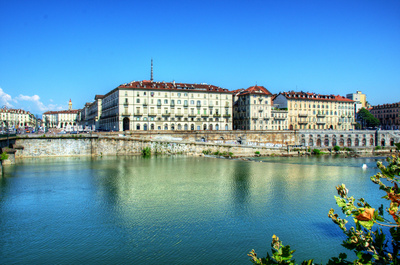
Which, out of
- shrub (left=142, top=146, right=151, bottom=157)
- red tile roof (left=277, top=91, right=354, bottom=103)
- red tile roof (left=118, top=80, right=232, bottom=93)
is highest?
red tile roof (left=118, top=80, right=232, bottom=93)

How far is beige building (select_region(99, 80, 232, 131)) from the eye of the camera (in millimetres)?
69625

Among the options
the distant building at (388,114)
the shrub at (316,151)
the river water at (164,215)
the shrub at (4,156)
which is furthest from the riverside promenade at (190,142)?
the distant building at (388,114)

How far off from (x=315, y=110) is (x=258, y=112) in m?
19.4

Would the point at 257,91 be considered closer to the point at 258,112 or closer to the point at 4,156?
the point at 258,112

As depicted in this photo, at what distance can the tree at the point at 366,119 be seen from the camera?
115 metres

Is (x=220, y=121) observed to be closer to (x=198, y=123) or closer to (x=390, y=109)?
(x=198, y=123)

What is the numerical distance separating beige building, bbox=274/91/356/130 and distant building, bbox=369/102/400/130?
1173 inches

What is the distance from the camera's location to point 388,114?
11862 cm

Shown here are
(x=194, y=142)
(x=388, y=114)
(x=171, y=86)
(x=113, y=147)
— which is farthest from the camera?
(x=388, y=114)

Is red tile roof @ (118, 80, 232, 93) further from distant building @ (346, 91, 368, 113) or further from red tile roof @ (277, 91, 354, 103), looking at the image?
distant building @ (346, 91, 368, 113)

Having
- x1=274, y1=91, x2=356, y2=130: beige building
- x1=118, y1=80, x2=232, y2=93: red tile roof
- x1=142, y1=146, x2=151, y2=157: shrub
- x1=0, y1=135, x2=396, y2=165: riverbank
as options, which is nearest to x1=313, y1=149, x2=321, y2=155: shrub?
x1=0, y1=135, x2=396, y2=165: riverbank

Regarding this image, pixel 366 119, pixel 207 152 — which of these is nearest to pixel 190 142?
pixel 207 152

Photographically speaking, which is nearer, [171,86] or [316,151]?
[316,151]

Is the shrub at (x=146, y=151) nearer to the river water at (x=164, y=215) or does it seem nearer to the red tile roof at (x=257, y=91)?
the river water at (x=164, y=215)
